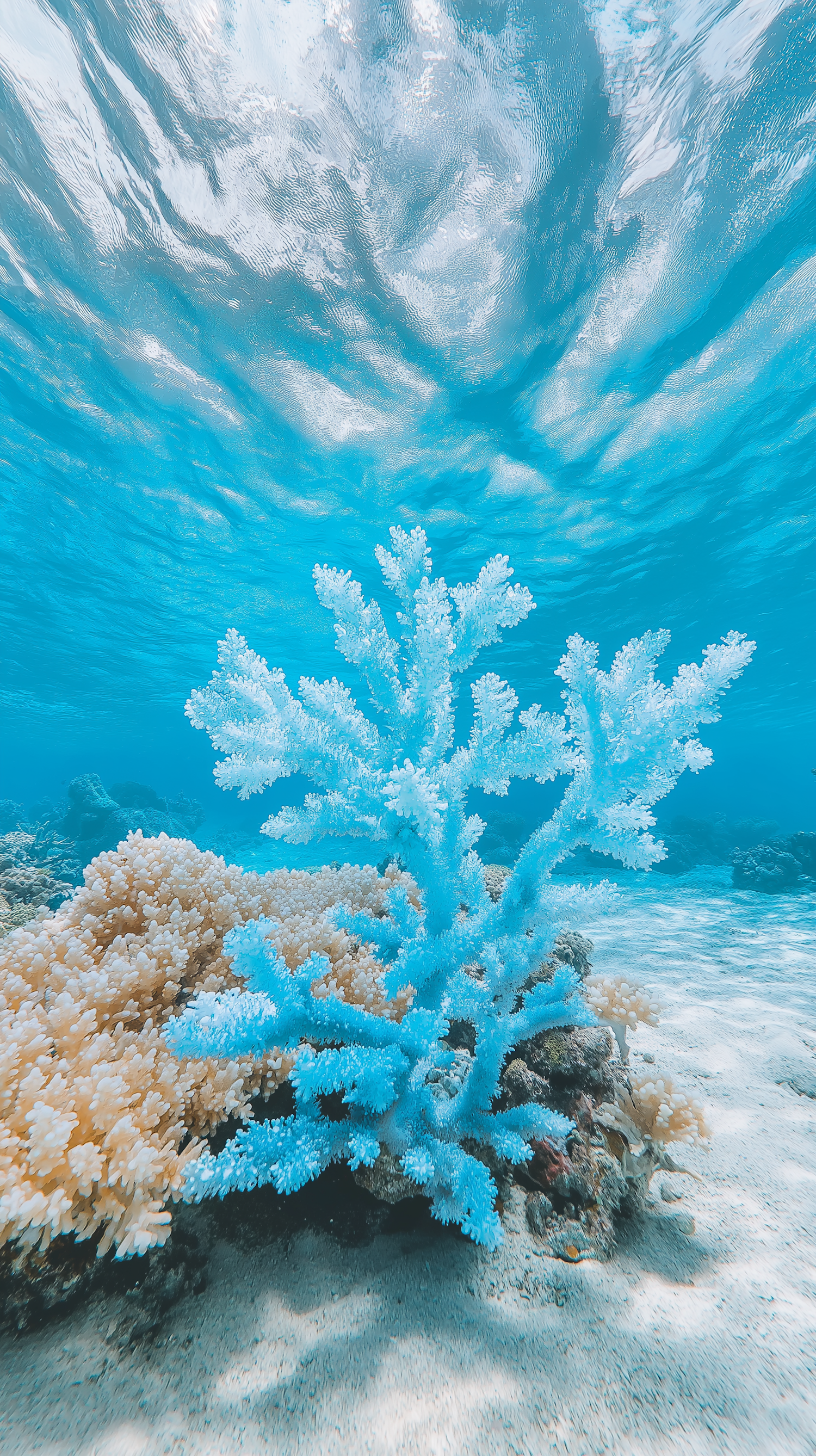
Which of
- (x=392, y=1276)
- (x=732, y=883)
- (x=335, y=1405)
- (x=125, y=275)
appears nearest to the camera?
(x=335, y=1405)

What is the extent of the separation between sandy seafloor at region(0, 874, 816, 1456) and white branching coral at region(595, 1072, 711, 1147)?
31 cm

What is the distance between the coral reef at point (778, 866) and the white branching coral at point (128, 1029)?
518 inches

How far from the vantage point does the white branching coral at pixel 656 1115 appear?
2.32 metres

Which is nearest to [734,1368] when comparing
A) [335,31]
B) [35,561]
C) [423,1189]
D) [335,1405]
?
[423,1189]

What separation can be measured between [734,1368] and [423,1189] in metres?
1.12

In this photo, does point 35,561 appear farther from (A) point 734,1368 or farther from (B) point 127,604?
(A) point 734,1368

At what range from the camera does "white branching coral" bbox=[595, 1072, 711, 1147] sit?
2320mm

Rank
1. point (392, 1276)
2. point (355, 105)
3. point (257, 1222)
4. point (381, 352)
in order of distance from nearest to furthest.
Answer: point (392, 1276), point (257, 1222), point (355, 105), point (381, 352)

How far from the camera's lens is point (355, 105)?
6250 mm

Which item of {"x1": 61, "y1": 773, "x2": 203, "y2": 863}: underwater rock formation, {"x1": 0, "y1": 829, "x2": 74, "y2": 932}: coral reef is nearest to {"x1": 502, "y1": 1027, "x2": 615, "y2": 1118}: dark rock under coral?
{"x1": 0, "y1": 829, "x2": 74, "y2": 932}: coral reef

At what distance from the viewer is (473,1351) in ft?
5.58

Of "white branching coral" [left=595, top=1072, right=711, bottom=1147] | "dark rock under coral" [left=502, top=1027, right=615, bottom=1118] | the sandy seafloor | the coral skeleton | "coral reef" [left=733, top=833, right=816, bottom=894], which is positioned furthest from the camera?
"coral reef" [left=733, top=833, right=816, bottom=894]

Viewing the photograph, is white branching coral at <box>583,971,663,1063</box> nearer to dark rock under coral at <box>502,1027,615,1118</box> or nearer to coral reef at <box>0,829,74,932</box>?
dark rock under coral at <box>502,1027,615,1118</box>

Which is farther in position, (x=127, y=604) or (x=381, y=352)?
(x=127, y=604)
